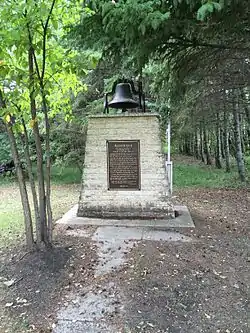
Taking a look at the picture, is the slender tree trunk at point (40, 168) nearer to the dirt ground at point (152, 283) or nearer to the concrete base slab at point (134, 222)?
the dirt ground at point (152, 283)

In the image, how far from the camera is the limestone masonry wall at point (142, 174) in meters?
5.86

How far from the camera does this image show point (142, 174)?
590cm

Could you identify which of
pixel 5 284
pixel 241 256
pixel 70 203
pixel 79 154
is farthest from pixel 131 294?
pixel 79 154

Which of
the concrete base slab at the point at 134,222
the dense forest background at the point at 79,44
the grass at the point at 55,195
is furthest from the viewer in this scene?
the grass at the point at 55,195

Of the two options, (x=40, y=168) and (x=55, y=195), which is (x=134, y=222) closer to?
(x=40, y=168)

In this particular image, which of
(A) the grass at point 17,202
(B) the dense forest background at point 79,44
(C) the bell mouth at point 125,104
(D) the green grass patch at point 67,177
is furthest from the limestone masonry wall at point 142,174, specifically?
(D) the green grass patch at point 67,177

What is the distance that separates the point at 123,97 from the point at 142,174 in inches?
57.6

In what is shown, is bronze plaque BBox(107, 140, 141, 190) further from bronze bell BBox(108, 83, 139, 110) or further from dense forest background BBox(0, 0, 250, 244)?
dense forest background BBox(0, 0, 250, 244)

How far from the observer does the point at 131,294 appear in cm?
322

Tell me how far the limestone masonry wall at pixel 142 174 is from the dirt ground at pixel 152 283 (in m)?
1.07

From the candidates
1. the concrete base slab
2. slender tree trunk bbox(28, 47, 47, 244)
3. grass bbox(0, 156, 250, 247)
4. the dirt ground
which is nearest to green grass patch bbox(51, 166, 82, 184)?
grass bbox(0, 156, 250, 247)

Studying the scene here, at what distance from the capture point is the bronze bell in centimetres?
611

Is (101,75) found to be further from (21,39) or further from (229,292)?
(229,292)

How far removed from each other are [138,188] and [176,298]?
2.86 m
